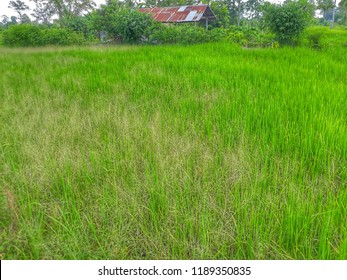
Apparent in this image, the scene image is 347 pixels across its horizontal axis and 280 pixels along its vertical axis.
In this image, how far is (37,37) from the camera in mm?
14125

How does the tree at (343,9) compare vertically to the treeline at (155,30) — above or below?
above

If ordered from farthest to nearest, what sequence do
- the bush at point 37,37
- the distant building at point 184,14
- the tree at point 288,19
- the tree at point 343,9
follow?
1. the distant building at point 184,14
2. the tree at point 343,9
3. the bush at point 37,37
4. the tree at point 288,19

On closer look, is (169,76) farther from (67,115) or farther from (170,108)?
(67,115)

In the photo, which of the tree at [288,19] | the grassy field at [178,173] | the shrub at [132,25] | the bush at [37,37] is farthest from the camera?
the bush at [37,37]

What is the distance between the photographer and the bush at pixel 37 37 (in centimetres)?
1373

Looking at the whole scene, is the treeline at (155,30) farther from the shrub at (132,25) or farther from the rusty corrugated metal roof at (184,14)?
the rusty corrugated metal roof at (184,14)

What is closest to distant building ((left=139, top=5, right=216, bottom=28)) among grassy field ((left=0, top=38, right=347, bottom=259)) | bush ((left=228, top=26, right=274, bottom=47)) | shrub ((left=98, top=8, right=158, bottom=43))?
shrub ((left=98, top=8, right=158, bottom=43))

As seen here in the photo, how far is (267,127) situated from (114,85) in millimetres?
2941

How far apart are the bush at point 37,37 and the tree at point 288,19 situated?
35.0ft

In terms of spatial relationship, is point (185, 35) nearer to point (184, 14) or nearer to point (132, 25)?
point (132, 25)

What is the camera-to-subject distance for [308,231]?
133cm

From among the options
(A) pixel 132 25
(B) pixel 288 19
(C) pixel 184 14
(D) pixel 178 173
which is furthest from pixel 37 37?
(D) pixel 178 173

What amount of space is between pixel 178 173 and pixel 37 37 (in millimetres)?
16352

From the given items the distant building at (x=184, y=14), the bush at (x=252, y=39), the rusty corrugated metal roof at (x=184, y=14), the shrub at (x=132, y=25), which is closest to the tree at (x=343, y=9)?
the distant building at (x=184, y=14)
